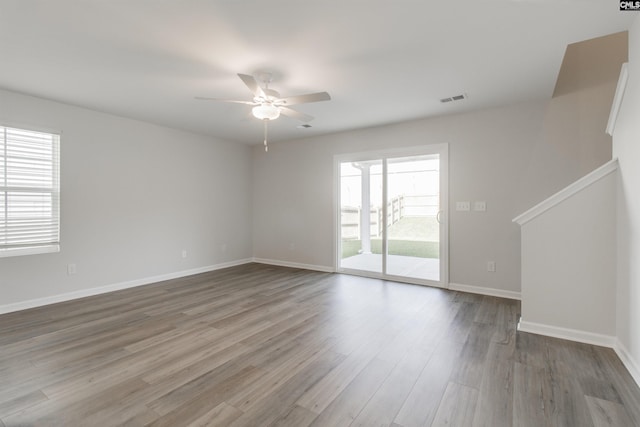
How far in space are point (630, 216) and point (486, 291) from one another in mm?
2154

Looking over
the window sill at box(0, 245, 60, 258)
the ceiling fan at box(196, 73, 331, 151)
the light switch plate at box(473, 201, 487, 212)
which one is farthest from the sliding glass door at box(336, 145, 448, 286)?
the window sill at box(0, 245, 60, 258)

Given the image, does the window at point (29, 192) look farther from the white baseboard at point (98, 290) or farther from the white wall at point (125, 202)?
the white baseboard at point (98, 290)

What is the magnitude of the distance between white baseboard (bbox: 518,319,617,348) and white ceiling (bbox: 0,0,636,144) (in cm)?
249

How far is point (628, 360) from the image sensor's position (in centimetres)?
216

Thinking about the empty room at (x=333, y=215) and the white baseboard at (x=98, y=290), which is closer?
the empty room at (x=333, y=215)

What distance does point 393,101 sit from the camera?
379 cm

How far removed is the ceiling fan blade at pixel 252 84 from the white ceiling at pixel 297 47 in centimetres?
28

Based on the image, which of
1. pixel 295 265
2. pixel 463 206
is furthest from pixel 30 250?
pixel 463 206

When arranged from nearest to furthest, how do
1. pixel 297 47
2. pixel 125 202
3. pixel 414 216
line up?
pixel 297 47, pixel 125 202, pixel 414 216

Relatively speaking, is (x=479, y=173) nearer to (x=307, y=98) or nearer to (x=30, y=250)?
(x=307, y=98)

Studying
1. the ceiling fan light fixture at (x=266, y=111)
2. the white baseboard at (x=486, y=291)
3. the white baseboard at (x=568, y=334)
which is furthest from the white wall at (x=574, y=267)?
the ceiling fan light fixture at (x=266, y=111)

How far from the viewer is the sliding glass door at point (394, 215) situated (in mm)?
4535

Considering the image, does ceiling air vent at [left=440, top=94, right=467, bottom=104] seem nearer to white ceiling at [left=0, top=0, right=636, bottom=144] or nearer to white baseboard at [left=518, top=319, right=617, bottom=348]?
white ceiling at [left=0, top=0, right=636, bottom=144]

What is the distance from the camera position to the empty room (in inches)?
77.5
